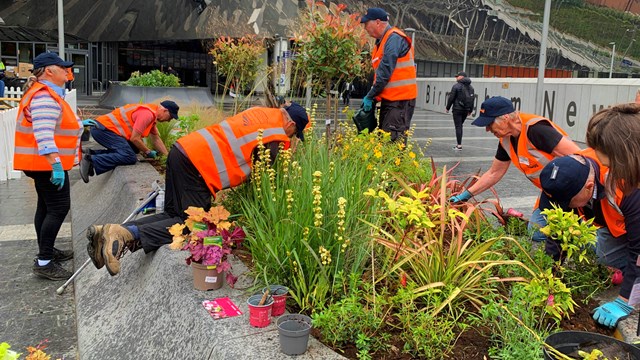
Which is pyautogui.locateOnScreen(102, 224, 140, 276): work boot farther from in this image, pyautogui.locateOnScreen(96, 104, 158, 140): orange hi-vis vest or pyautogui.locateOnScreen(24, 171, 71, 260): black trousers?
pyautogui.locateOnScreen(96, 104, 158, 140): orange hi-vis vest

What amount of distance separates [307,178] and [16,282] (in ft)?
8.91

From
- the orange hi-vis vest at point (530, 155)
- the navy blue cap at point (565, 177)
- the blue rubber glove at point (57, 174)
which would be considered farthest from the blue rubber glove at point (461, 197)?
the blue rubber glove at point (57, 174)

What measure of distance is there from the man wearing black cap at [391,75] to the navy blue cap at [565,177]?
2.89 metres

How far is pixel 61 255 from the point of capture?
202 inches

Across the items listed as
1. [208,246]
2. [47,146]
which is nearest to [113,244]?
[208,246]

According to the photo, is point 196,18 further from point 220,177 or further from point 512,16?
point 512,16

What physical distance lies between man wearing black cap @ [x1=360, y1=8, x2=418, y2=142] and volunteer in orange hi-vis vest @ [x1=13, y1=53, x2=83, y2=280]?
3.10 metres

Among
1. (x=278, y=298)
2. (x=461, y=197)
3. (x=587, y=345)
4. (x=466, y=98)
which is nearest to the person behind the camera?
(x=587, y=345)

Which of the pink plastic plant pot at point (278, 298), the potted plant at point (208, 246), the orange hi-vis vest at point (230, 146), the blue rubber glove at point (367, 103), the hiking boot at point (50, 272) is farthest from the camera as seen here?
the blue rubber glove at point (367, 103)

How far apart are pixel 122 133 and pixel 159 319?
4.59 meters

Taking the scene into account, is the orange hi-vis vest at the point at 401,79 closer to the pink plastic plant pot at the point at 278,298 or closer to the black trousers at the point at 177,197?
the black trousers at the point at 177,197

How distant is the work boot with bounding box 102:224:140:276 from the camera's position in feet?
11.8

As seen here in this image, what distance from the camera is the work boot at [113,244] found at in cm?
360

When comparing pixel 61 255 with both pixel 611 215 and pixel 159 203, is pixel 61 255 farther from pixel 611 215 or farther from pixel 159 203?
pixel 611 215
